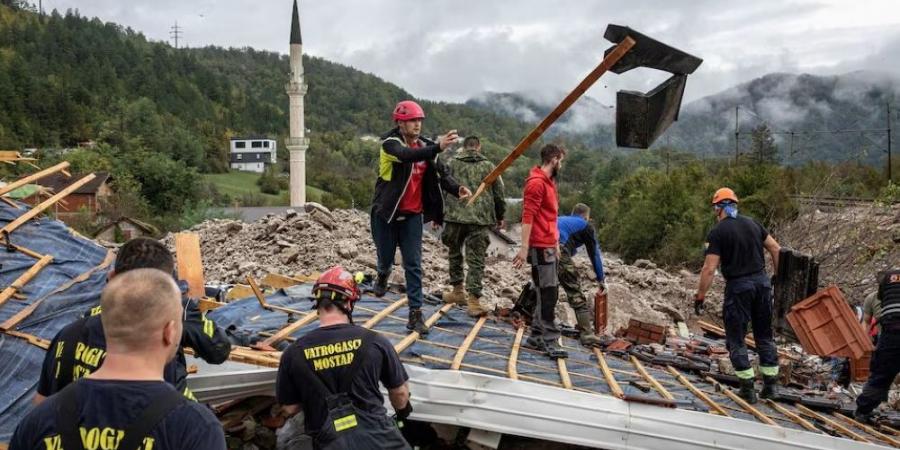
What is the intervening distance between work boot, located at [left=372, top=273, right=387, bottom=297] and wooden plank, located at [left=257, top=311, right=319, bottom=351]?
663mm

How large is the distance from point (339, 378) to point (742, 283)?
3667 mm

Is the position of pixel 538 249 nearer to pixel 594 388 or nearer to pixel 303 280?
pixel 594 388

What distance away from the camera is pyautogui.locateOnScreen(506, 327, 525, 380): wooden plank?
16.6 ft

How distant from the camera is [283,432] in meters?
4.20

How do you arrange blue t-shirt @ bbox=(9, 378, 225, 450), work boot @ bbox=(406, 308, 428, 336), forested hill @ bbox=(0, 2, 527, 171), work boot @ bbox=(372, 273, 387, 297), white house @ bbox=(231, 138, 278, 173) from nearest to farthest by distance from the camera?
blue t-shirt @ bbox=(9, 378, 225, 450) < work boot @ bbox=(406, 308, 428, 336) < work boot @ bbox=(372, 273, 387, 297) < forested hill @ bbox=(0, 2, 527, 171) < white house @ bbox=(231, 138, 278, 173)

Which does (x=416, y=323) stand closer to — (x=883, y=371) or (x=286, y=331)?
(x=286, y=331)

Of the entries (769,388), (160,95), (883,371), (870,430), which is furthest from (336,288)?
(160,95)

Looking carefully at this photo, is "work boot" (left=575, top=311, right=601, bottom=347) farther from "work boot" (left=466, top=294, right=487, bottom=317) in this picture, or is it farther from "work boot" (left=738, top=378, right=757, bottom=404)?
"work boot" (left=738, top=378, right=757, bottom=404)

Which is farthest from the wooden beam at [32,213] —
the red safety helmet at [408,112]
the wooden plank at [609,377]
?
the wooden plank at [609,377]

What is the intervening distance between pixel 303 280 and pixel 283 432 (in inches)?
149

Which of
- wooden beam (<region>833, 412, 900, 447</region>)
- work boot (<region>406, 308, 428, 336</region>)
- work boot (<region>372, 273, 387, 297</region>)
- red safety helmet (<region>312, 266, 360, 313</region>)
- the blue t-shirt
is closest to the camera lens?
the blue t-shirt

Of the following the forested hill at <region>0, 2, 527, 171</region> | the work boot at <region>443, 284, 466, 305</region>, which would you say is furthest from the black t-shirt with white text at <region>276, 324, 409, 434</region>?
the forested hill at <region>0, 2, 527, 171</region>

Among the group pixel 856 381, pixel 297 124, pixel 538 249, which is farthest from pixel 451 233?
pixel 297 124

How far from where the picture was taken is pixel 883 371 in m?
5.68
